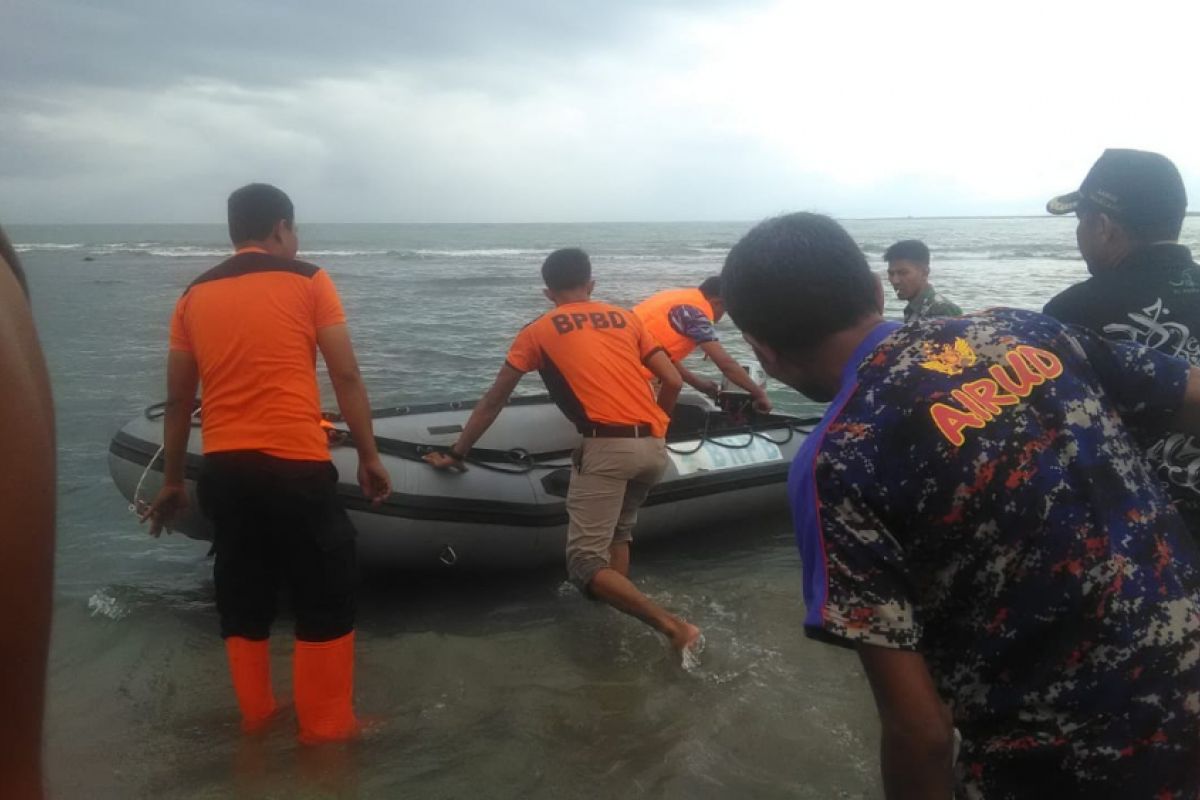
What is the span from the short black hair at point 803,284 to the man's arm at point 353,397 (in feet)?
6.81

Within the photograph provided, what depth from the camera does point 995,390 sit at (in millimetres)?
1352

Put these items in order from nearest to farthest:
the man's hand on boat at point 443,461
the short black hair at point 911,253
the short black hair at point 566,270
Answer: the short black hair at point 566,270, the man's hand on boat at point 443,461, the short black hair at point 911,253

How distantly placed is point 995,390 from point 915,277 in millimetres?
4353

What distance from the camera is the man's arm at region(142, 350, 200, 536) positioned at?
3385 mm

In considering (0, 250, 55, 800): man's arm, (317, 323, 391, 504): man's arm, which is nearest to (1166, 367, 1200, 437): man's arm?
(0, 250, 55, 800): man's arm

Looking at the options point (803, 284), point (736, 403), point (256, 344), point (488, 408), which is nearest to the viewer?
point (803, 284)

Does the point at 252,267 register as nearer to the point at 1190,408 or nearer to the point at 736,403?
the point at 1190,408

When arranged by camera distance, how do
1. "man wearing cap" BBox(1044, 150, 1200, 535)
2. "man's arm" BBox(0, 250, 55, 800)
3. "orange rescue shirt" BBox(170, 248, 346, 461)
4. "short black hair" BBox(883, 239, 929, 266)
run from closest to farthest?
"man's arm" BBox(0, 250, 55, 800) → "man wearing cap" BBox(1044, 150, 1200, 535) → "orange rescue shirt" BBox(170, 248, 346, 461) → "short black hair" BBox(883, 239, 929, 266)

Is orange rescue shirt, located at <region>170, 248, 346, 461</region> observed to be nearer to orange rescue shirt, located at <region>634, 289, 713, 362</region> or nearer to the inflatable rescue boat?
the inflatable rescue boat

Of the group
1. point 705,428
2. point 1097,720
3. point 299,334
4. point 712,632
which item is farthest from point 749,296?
point 705,428

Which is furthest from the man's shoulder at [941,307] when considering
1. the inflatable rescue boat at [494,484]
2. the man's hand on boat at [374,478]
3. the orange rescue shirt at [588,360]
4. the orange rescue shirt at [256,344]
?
the orange rescue shirt at [256,344]

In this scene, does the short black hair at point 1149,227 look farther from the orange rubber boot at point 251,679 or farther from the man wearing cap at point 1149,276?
the orange rubber boot at point 251,679

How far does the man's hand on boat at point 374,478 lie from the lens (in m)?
3.59

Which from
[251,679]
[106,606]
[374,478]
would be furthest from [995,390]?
[106,606]
